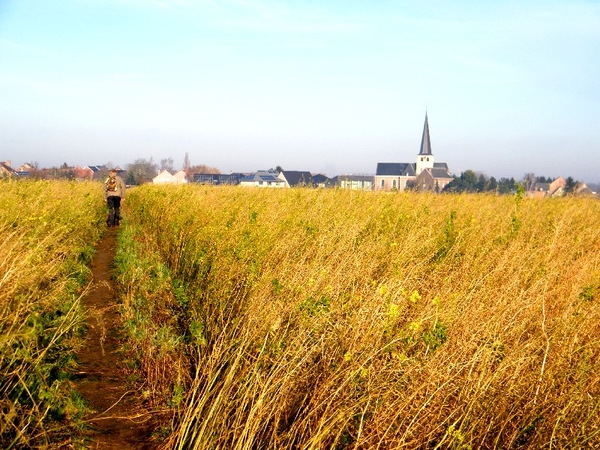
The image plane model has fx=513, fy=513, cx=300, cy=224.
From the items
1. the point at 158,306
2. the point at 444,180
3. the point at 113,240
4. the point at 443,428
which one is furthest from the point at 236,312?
the point at 444,180

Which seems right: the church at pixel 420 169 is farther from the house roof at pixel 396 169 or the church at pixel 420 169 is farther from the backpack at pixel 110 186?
the backpack at pixel 110 186

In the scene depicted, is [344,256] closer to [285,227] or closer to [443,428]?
[285,227]

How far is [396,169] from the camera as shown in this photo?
126 metres

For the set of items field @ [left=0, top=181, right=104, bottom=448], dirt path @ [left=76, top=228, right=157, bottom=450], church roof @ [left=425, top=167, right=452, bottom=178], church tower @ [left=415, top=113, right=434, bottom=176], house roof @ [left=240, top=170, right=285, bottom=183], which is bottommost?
dirt path @ [left=76, top=228, right=157, bottom=450]

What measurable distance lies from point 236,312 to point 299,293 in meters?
0.60

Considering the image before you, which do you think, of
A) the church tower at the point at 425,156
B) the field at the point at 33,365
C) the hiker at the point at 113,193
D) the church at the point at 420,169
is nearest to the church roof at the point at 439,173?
the church at the point at 420,169

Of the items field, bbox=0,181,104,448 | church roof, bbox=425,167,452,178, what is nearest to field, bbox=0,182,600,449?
field, bbox=0,181,104,448

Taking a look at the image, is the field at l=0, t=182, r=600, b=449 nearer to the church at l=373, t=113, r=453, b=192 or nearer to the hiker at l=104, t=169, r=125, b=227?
the hiker at l=104, t=169, r=125, b=227

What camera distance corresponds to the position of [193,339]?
440 centimetres

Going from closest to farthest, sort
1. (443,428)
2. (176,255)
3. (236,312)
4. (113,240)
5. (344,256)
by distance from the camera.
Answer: (443,428), (236,312), (344,256), (176,255), (113,240)

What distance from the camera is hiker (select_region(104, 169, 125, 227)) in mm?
13906

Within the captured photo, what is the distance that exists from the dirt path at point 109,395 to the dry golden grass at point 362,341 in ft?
0.66

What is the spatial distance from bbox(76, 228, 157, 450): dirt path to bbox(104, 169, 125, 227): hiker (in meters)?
8.82

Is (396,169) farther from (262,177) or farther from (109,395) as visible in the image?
(109,395)
